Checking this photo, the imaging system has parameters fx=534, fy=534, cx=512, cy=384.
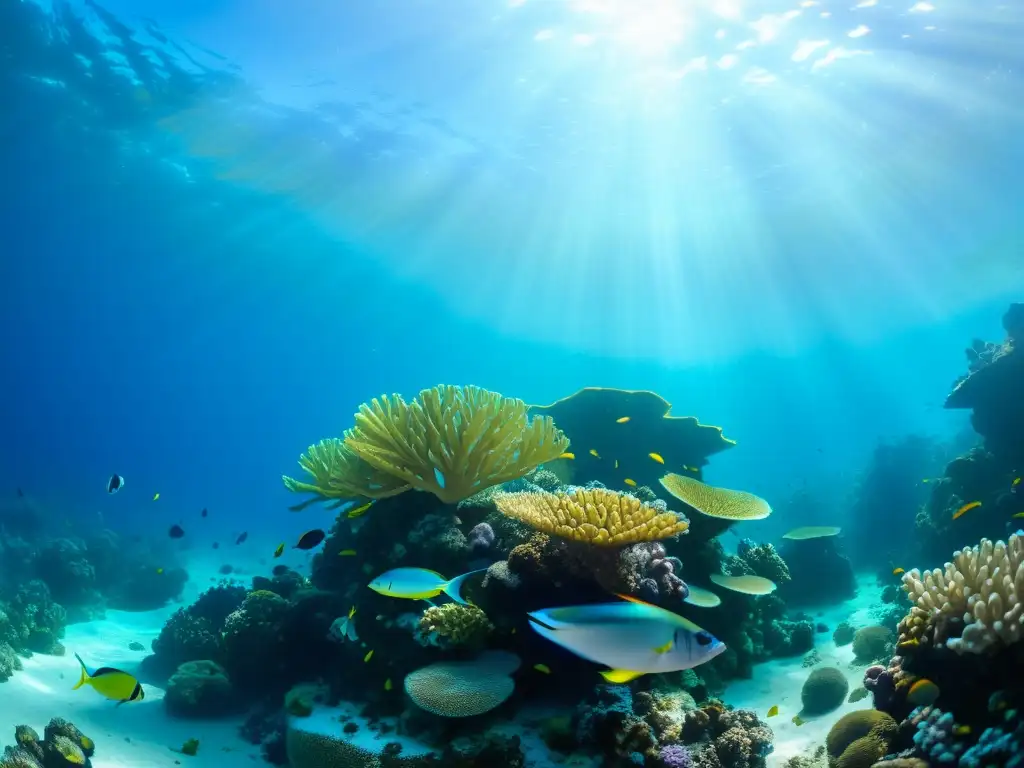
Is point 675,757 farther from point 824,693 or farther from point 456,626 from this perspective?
point 824,693

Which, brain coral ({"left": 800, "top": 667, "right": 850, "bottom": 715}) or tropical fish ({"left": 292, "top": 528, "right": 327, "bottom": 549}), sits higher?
tropical fish ({"left": 292, "top": 528, "right": 327, "bottom": 549})

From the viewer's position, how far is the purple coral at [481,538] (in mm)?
6016

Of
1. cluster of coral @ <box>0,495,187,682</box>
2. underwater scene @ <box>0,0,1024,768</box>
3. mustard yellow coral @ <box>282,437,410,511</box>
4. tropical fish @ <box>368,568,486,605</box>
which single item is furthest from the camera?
cluster of coral @ <box>0,495,187,682</box>

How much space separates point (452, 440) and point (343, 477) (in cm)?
182

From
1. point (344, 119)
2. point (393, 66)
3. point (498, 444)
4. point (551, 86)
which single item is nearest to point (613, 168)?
point (551, 86)

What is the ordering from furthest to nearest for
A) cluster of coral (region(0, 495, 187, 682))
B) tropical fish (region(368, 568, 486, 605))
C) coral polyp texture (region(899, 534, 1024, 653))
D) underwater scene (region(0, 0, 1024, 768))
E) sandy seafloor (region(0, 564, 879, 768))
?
cluster of coral (region(0, 495, 187, 682)) < sandy seafloor (region(0, 564, 879, 768)) < underwater scene (region(0, 0, 1024, 768)) < tropical fish (region(368, 568, 486, 605)) < coral polyp texture (region(899, 534, 1024, 653))

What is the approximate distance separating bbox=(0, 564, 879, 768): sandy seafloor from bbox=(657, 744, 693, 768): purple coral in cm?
64

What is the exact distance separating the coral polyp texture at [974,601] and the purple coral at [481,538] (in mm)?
3832

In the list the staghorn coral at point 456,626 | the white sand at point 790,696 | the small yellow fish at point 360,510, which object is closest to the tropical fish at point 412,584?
the staghorn coral at point 456,626

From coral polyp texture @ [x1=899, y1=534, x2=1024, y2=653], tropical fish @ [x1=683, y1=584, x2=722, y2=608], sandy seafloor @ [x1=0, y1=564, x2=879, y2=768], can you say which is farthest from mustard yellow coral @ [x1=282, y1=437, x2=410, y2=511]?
coral polyp texture @ [x1=899, y1=534, x2=1024, y2=653]

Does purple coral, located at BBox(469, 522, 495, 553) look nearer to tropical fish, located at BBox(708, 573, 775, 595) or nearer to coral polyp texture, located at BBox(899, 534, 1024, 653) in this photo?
tropical fish, located at BBox(708, 573, 775, 595)

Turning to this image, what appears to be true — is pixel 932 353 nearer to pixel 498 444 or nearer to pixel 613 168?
pixel 613 168

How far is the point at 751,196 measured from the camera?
29188 millimetres

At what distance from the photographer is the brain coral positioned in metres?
5.82
